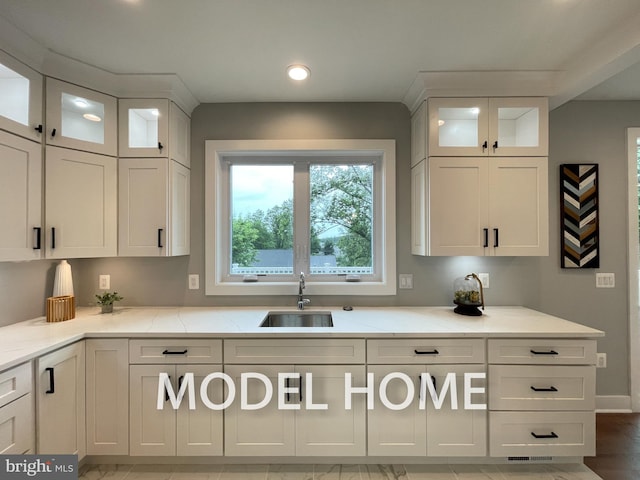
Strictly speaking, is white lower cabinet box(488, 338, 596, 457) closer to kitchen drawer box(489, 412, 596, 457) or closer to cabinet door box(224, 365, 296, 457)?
kitchen drawer box(489, 412, 596, 457)

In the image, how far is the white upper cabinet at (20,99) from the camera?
161cm

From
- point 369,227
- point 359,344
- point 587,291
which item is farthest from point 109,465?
point 587,291

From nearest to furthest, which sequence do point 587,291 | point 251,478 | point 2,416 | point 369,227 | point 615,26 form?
1. point 2,416
2. point 615,26
3. point 251,478
4. point 587,291
5. point 369,227

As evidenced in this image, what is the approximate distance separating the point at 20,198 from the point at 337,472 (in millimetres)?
2455

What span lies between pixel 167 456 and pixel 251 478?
545 mm

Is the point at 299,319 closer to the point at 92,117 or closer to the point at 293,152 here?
the point at 293,152

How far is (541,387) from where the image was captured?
70.1 inches

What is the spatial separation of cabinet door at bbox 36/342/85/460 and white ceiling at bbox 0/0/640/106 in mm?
1747

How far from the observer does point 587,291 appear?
2.40 metres

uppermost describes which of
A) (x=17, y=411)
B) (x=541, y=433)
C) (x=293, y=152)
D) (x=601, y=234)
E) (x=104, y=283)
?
(x=293, y=152)

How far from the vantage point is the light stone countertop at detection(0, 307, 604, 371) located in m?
1.74

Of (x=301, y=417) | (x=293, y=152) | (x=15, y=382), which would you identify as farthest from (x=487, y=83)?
(x=15, y=382)

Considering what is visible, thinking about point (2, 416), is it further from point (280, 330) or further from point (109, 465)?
point (280, 330)

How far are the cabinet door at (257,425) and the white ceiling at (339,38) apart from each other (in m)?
1.90
